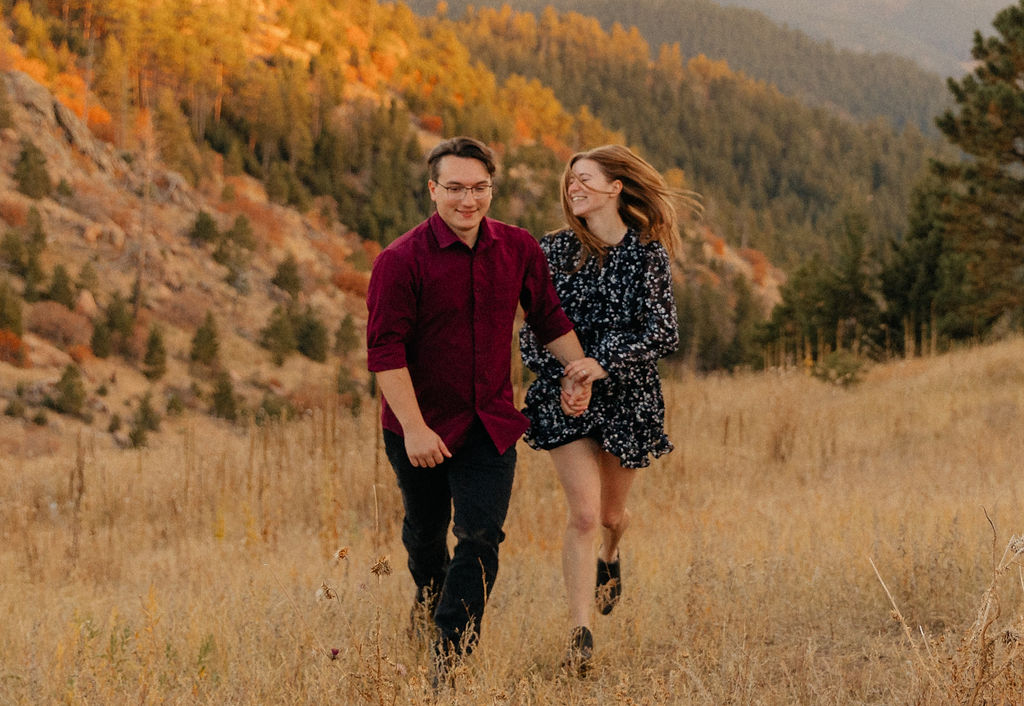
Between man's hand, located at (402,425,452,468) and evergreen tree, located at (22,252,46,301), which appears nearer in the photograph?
man's hand, located at (402,425,452,468)

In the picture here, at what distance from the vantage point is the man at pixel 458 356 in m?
2.59

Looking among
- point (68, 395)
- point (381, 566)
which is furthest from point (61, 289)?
point (381, 566)

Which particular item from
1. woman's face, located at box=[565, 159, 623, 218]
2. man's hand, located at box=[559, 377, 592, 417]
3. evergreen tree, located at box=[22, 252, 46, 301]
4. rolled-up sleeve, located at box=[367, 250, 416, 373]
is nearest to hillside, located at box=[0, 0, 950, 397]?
evergreen tree, located at box=[22, 252, 46, 301]

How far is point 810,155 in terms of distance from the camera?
381ft

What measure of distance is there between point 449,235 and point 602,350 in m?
0.69

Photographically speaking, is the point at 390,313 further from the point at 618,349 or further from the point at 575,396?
the point at 618,349

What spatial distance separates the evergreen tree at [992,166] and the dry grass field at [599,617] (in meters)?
9.33

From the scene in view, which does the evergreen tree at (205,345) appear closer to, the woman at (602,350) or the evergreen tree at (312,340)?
the evergreen tree at (312,340)

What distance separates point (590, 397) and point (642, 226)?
2.41 feet

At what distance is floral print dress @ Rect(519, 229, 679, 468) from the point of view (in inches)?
119

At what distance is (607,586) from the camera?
10.8ft

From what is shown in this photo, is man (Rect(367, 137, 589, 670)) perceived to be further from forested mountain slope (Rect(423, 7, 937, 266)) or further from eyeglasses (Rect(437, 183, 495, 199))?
forested mountain slope (Rect(423, 7, 937, 266))

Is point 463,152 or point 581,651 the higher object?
point 463,152

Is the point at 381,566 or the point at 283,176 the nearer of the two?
the point at 381,566
